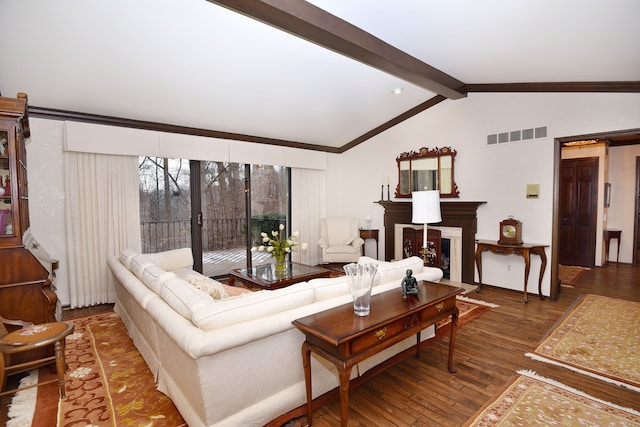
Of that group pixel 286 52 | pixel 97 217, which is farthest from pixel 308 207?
pixel 97 217

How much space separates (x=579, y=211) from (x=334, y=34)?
241 inches

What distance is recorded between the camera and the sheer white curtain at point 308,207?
649 cm

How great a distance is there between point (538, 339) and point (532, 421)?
1.41 m

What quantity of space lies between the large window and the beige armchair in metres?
0.89

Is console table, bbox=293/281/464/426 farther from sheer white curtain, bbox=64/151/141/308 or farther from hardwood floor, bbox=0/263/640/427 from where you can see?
sheer white curtain, bbox=64/151/141/308

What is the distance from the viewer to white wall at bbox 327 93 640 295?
3871 millimetres

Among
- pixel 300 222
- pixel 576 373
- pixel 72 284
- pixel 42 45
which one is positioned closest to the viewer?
pixel 576 373

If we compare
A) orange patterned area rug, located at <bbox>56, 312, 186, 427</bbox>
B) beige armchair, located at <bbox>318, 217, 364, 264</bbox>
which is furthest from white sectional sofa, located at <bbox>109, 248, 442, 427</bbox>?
beige armchair, located at <bbox>318, 217, 364, 264</bbox>

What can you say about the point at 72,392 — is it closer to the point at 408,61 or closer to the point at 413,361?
the point at 413,361

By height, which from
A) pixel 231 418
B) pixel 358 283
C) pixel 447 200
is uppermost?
pixel 447 200

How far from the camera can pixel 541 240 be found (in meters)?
4.28

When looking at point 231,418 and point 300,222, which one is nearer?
point 231,418

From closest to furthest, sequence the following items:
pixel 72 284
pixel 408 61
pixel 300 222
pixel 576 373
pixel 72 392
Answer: pixel 72 392
pixel 576 373
pixel 408 61
pixel 72 284
pixel 300 222

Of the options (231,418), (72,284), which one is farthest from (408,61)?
(72,284)
